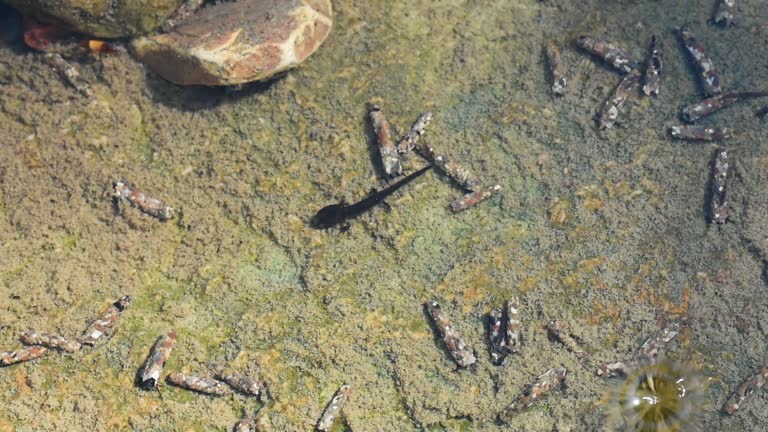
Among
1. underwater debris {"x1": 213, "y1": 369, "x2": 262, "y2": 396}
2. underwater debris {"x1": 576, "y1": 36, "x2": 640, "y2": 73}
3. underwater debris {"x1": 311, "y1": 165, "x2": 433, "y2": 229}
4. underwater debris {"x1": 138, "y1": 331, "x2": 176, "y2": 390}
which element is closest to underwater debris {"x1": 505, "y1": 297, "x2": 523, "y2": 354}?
underwater debris {"x1": 311, "y1": 165, "x2": 433, "y2": 229}

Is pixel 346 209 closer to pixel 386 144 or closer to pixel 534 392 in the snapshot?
pixel 386 144

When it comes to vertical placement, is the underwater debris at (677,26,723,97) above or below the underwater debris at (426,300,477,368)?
above

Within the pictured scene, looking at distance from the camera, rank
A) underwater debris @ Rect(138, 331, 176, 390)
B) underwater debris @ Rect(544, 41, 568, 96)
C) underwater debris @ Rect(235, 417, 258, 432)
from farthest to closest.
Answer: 1. underwater debris @ Rect(544, 41, 568, 96)
2. underwater debris @ Rect(138, 331, 176, 390)
3. underwater debris @ Rect(235, 417, 258, 432)

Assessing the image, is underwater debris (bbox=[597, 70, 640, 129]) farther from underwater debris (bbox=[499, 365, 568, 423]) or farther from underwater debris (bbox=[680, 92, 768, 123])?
underwater debris (bbox=[499, 365, 568, 423])

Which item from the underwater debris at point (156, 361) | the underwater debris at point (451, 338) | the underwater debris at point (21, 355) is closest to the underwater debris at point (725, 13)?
the underwater debris at point (451, 338)

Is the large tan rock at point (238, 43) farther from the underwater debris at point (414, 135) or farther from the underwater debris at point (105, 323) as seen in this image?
the underwater debris at point (105, 323)

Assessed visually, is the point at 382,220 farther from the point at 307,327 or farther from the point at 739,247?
the point at 739,247

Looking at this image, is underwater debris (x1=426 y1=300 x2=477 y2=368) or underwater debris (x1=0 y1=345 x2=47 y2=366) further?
underwater debris (x1=426 y1=300 x2=477 y2=368)
